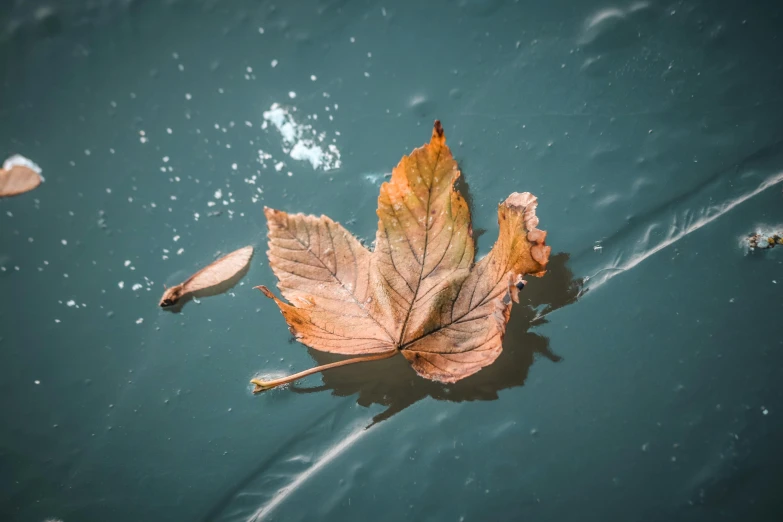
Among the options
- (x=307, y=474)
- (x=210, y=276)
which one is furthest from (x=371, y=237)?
(x=307, y=474)

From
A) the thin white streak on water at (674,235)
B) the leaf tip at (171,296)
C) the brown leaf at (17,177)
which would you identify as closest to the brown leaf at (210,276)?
the leaf tip at (171,296)

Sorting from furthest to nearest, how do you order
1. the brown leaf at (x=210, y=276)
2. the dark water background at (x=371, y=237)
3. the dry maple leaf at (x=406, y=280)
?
the brown leaf at (x=210, y=276) < the dark water background at (x=371, y=237) < the dry maple leaf at (x=406, y=280)

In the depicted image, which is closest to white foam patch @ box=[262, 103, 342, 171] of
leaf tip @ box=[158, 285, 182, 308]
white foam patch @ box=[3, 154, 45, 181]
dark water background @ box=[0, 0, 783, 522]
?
dark water background @ box=[0, 0, 783, 522]

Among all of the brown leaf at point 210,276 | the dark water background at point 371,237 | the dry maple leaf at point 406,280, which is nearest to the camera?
the dry maple leaf at point 406,280

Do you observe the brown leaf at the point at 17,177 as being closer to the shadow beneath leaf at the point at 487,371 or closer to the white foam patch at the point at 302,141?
the white foam patch at the point at 302,141

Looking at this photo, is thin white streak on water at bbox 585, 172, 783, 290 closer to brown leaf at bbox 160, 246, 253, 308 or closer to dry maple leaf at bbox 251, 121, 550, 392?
dry maple leaf at bbox 251, 121, 550, 392

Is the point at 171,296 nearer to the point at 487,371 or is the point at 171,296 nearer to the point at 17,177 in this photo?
the point at 17,177
